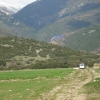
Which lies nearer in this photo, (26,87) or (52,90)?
(52,90)

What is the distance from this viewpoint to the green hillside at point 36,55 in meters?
116

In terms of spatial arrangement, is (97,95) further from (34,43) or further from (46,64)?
(34,43)

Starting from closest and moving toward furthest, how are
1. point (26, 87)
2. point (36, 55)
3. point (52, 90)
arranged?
1. point (52, 90)
2. point (26, 87)
3. point (36, 55)

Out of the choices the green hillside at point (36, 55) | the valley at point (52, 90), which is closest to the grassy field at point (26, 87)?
the valley at point (52, 90)

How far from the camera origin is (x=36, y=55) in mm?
141375

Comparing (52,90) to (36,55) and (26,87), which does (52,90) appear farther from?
(36,55)

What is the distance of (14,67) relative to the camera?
103 m

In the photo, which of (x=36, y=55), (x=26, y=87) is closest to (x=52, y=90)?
(x=26, y=87)

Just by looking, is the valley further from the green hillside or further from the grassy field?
the green hillside

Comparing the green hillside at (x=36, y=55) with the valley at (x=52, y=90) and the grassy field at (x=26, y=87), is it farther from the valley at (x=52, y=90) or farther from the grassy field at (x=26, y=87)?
the valley at (x=52, y=90)

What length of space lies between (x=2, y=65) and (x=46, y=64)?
56.6ft

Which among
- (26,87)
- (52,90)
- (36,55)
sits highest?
(36,55)

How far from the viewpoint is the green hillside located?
382 ft

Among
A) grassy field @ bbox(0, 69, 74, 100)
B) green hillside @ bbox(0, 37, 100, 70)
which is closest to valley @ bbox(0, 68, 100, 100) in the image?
grassy field @ bbox(0, 69, 74, 100)
